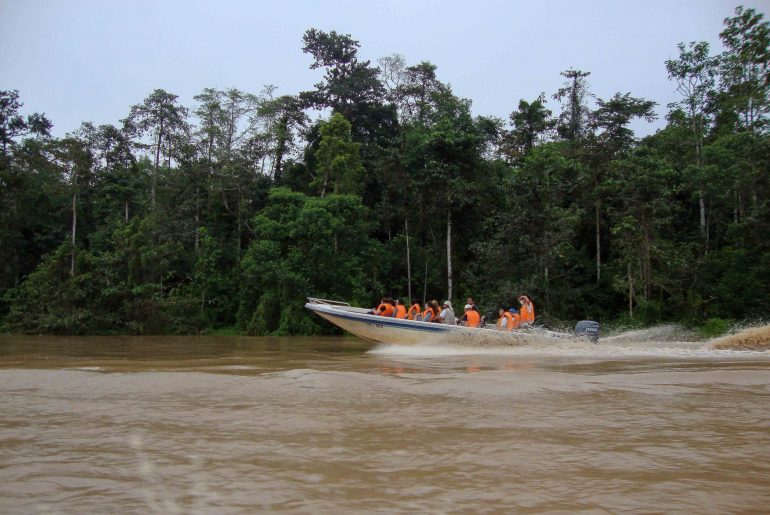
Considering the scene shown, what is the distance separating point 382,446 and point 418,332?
31.9ft

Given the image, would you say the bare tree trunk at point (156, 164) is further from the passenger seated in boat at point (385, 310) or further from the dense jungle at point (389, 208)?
the passenger seated in boat at point (385, 310)

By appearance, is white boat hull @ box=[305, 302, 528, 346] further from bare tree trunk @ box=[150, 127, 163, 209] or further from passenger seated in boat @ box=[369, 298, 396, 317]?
bare tree trunk @ box=[150, 127, 163, 209]

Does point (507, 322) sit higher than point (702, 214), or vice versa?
point (702, 214)

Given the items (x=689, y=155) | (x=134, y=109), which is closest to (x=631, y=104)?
(x=689, y=155)

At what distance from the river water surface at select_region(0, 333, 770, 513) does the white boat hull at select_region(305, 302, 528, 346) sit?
6539mm

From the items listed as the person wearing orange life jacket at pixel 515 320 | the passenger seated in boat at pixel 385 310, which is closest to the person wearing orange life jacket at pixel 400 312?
the passenger seated in boat at pixel 385 310

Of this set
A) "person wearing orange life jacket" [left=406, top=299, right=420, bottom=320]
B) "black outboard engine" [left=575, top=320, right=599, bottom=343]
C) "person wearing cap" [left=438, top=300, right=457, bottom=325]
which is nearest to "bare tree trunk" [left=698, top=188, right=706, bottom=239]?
"black outboard engine" [left=575, top=320, right=599, bottom=343]

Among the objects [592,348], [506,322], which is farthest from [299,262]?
[592,348]

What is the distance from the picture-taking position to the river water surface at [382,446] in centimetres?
243

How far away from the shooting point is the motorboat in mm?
12406

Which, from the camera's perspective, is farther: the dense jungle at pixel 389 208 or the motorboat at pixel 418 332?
the dense jungle at pixel 389 208

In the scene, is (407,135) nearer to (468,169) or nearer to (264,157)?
(468,169)

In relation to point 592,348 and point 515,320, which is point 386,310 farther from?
point 592,348

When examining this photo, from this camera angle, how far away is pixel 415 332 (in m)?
13.0
